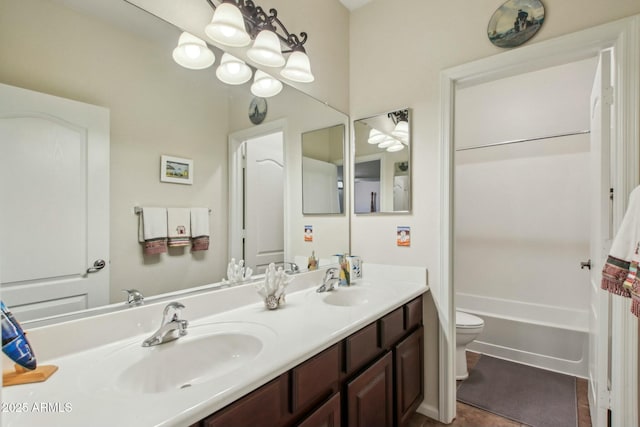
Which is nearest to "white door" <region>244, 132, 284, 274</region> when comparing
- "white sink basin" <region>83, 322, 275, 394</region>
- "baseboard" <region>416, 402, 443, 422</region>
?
"white sink basin" <region>83, 322, 275, 394</region>

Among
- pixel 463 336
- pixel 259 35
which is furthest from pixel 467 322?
pixel 259 35

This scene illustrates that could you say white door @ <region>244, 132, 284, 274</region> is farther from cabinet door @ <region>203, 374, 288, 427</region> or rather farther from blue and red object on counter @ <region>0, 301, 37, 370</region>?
blue and red object on counter @ <region>0, 301, 37, 370</region>

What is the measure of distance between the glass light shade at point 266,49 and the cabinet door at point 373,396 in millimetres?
1478

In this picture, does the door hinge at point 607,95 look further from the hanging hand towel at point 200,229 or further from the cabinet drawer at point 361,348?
the hanging hand towel at point 200,229

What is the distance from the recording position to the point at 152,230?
120cm

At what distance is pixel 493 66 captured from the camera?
1.67 metres

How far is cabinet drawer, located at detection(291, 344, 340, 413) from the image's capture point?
0.96m

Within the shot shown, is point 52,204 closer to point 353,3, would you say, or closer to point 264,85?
point 264,85

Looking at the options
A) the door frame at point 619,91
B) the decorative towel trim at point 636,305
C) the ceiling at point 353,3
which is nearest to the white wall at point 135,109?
the ceiling at point 353,3

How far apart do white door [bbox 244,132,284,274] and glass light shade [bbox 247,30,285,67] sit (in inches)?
14.6

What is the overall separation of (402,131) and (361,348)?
4.38 feet

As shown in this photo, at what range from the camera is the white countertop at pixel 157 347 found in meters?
0.68

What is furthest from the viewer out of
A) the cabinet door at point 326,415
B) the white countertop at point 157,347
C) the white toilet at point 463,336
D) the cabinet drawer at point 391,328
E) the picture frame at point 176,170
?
the white toilet at point 463,336

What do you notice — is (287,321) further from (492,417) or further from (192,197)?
(492,417)
